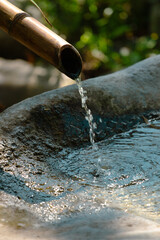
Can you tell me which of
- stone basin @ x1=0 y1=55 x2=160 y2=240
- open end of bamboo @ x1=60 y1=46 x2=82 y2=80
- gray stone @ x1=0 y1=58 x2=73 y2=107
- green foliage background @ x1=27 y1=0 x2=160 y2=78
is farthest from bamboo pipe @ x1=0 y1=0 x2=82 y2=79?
green foliage background @ x1=27 y1=0 x2=160 y2=78

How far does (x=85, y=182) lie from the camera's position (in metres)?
2.29

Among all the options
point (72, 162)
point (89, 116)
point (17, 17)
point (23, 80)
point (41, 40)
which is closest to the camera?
point (41, 40)

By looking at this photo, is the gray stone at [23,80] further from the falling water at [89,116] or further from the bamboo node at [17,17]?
the bamboo node at [17,17]

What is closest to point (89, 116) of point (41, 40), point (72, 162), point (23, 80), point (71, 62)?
point (72, 162)

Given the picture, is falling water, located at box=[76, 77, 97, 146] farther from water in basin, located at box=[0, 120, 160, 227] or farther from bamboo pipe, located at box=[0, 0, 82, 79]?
bamboo pipe, located at box=[0, 0, 82, 79]

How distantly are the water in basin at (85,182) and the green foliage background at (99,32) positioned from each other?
4.32 metres

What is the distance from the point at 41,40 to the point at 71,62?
238mm

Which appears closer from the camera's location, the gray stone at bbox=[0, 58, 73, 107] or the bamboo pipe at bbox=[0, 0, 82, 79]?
the bamboo pipe at bbox=[0, 0, 82, 79]

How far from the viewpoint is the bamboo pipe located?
212 centimetres

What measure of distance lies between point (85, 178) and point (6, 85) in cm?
300

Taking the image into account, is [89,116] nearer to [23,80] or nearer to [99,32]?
[23,80]

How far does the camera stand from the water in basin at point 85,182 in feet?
6.10

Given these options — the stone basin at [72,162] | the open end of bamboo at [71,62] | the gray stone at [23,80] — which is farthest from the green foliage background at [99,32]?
the open end of bamboo at [71,62]

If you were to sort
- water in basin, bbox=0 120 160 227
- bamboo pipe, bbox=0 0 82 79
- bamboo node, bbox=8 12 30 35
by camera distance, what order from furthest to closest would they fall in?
bamboo node, bbox=8 12 30 35 → bamboo pipe, bbox=0 0 82 79 → water in basin, bbox=0 120 160 227
